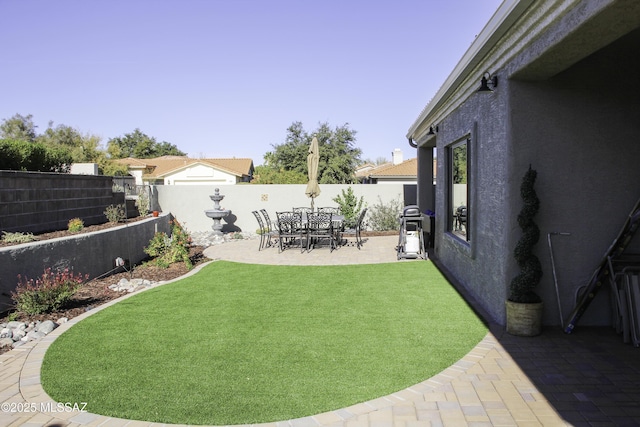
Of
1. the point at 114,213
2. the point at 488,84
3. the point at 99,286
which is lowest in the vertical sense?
the point at 99,286

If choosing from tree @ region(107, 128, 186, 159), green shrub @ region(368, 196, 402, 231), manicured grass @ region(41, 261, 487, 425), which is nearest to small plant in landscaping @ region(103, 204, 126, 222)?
manicured grass @ region(41, 261, 487, 425)

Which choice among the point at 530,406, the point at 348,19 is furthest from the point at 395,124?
the point at 530,406

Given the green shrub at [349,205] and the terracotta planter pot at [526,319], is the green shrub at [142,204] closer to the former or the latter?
the green shrub at [349,205]

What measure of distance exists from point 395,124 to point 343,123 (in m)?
6.76

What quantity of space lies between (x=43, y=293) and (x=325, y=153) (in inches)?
1331

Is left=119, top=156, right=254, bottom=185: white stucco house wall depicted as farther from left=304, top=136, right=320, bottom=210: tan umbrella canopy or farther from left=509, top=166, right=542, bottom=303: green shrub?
left=509, top=166, right=542, bottom=303: green shrub

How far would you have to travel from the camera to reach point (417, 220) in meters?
10.8

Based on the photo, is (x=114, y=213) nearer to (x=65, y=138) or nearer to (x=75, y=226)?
(x=75, y=226)

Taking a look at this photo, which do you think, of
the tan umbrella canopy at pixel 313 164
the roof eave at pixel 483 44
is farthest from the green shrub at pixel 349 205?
the roof eave at pixel 483 44

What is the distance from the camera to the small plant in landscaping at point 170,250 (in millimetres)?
9852

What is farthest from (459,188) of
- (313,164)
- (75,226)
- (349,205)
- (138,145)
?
(138,145)

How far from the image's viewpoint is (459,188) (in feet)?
27.4

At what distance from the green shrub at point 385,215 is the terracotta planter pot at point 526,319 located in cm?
1172

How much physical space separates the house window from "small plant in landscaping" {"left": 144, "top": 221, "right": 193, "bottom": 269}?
18.4 feet
